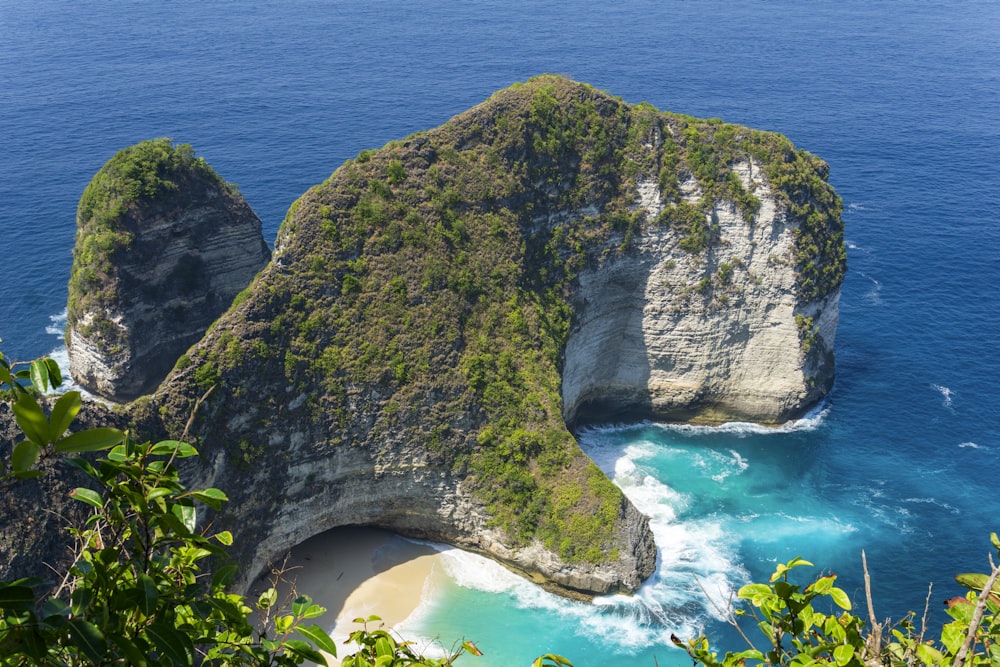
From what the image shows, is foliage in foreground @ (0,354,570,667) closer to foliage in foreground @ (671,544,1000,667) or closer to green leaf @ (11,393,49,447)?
green leaf @ (11,393,49,447)

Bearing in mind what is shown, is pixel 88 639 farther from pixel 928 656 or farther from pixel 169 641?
pixel 928 656

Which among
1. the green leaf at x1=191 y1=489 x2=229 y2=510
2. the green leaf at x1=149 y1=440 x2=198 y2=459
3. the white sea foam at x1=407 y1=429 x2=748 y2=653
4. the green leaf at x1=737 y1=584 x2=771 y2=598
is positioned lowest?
the white sea foam at x1=407 y1=429 x2=748 y2=653

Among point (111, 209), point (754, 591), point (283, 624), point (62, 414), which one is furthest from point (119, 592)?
point (111, 209)

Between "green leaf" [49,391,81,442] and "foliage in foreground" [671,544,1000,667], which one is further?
"foliage in foreground" [671,544,1000,667]

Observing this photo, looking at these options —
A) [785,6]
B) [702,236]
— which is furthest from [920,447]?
[785,6]

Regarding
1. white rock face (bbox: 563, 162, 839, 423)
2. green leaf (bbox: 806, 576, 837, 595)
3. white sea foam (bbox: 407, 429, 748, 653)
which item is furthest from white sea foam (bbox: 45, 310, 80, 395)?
green leaf (bbox: 806, 576, 837, 595)

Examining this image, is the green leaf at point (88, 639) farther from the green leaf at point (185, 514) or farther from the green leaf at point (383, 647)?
the green leaf at point (383, 647)
